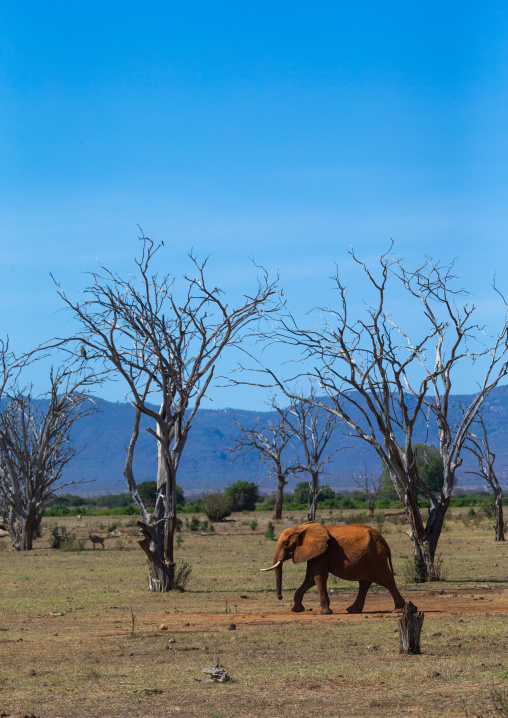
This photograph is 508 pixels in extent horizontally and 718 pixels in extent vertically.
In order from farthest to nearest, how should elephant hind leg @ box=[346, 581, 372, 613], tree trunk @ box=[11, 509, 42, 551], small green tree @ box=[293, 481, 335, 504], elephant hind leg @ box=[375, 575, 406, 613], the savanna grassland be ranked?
small green tree @ box=[293, 481, 335, 504]
tree trunk @ box=[11, 509, 42, 551]
elephant hind leg @ box=[346, 581, 372, 613]
elephant hind leg @ box=[375, 575, 406, 613]
the savanna grassland

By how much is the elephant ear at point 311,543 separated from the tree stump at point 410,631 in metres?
3.59

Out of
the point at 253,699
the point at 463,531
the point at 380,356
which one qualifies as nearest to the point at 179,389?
the point at 380,356

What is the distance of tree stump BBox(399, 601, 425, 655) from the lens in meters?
9.84

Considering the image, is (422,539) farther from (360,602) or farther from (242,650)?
(242,650)

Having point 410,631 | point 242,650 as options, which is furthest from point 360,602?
point 410,631

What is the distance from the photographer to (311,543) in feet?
45.0

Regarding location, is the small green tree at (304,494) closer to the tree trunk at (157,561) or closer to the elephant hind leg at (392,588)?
the tree trunk at (157,561)

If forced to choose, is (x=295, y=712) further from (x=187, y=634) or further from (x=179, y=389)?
(x=179, y=389)

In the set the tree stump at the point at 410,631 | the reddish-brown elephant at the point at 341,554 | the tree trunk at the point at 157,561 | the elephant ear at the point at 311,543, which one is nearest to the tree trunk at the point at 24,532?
the tree trunk at the point at 157,561

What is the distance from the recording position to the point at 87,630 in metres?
13.0

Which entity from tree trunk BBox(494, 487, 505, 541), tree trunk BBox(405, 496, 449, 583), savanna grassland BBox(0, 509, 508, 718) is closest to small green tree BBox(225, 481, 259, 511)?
tree trunk BBox(494, 487, 505, 541)

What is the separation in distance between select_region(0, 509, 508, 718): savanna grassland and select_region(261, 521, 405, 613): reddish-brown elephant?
58 cm

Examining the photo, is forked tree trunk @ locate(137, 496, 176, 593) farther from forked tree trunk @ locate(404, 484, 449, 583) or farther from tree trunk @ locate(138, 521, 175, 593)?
forked tree trunk @ locate(404, 484, 449, 583)

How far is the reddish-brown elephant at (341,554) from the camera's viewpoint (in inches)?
537
